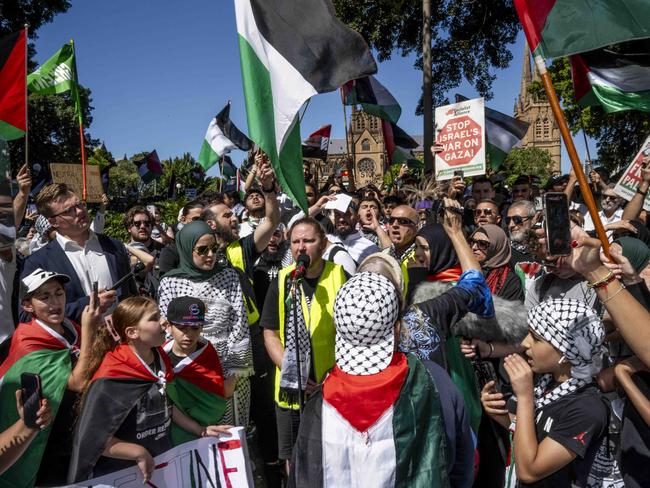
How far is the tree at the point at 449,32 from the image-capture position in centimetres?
1639

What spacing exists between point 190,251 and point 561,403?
3061 mm

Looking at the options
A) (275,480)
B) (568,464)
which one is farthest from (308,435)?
(275,480)

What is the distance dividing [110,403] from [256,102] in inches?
78.8

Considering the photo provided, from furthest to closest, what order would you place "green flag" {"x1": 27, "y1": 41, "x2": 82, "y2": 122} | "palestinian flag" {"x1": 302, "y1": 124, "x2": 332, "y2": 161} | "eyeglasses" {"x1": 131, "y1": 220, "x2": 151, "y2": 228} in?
"palestinian flag" {"x1": 302, "y1": 124, "x2": 332, "y2": 161} < "green flag" {"x1": 27, "y1": 41, "x2": 82, "y2": 122} < "eyeglasses" {"x1": 131, "y1": 220, "x2": 151, "y2": 228}

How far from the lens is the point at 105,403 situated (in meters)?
2.93

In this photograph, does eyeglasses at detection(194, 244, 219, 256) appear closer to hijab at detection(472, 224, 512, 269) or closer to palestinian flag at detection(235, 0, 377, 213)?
palestinian flag at detection(235, 0, 377, 213)

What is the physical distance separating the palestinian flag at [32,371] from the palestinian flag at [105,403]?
16cm

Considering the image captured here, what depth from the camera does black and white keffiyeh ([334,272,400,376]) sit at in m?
1.97

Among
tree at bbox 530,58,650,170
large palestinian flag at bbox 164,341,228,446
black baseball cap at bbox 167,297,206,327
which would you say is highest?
tree at bbox 530,58,650,170

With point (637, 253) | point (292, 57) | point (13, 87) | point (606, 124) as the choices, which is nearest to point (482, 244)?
point (637, 253)

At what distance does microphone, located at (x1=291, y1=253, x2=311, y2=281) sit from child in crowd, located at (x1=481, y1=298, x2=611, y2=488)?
1.50 m

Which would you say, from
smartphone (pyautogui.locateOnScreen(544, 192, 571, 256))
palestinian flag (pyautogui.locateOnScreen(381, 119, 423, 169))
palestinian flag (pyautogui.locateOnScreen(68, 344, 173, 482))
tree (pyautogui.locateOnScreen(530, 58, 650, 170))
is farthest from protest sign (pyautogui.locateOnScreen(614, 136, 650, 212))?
tree (pyautogui.locateOnScreen(530, 58, 650, 170))

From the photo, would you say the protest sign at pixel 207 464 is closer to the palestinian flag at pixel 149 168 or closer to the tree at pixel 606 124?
the palestinian flag at pixel 149 168

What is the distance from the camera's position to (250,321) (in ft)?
17.2
